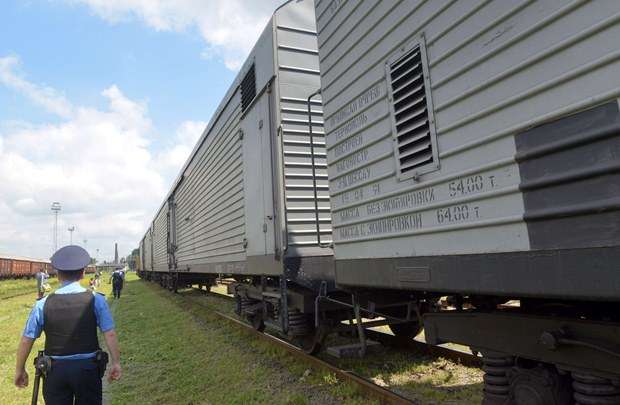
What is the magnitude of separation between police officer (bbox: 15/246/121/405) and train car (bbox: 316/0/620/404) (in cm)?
210

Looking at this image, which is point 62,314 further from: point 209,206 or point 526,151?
point 209,206

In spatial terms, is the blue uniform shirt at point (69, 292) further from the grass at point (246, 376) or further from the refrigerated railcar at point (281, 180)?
the refrigerated railcar at point (281, 180)

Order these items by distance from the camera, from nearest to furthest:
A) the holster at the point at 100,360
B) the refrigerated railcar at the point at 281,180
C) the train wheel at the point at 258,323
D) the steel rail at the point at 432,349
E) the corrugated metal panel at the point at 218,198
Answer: the holster at the point at 100,360 → the steel rail at the point at 432,349 → the refrigerated railcar at the point at 281,180 → the corrugated metal panel at the point at 218,198 → the train wheel at the point at 258,323

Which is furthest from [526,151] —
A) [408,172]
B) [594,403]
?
[594,403]

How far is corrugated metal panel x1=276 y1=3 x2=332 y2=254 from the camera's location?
5.72 m

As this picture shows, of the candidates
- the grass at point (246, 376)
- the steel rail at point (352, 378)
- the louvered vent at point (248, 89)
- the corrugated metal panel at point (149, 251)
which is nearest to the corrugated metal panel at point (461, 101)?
the steel rail at point (352, 378)

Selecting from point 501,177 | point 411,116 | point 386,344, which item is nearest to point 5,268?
point 386,344

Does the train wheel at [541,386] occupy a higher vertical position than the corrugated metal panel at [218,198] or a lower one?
lower

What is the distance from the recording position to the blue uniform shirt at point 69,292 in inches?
133

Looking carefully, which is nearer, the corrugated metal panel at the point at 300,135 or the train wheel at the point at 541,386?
the train wheel at the point at 541,386

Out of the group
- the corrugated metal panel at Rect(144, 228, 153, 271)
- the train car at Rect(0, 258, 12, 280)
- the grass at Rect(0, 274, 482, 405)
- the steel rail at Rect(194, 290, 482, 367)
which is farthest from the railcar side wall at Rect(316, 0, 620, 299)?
the train car at Rect(0, 258, 12, 280)

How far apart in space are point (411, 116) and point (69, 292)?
9.38ft

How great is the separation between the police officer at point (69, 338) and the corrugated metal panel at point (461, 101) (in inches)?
83.1

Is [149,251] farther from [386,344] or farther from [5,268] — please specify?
[5,268]
